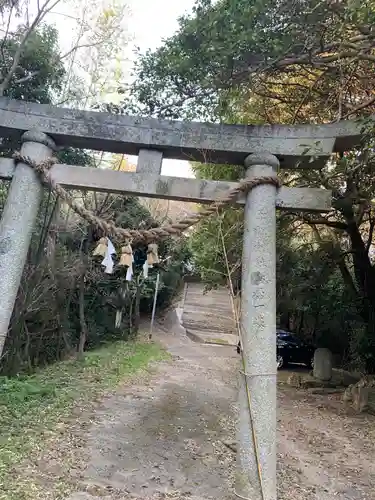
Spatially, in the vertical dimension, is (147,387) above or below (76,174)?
below

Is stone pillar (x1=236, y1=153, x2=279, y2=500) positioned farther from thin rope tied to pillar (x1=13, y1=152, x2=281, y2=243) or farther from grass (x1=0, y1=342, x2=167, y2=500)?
grass (x1=0, y1=342, x2=167, y2=500)

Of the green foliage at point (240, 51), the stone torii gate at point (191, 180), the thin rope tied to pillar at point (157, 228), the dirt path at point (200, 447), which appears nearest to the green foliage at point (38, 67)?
the green foliage at point (240, 51)

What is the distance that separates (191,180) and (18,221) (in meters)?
1.91

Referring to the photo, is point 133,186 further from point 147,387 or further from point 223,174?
point 147,387

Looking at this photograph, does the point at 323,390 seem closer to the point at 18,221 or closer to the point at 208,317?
the point at 18,221

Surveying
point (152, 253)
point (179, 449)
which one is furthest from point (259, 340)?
point (179, 449)

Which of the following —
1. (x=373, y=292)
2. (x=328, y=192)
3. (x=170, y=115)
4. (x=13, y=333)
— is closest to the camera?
(x=328, y=192)

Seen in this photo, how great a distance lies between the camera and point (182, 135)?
467 centimetres

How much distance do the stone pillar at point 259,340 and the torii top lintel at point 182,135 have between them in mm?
233

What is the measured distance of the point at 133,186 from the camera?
4.62 meters

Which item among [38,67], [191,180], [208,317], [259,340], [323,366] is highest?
[38,67]

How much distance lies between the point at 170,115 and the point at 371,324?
26.2ft

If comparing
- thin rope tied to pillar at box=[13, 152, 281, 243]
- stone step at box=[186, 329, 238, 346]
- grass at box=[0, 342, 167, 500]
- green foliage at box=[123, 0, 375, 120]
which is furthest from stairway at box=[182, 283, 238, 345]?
thin rope tied to pillar at box=[13, 152, 281, 243]

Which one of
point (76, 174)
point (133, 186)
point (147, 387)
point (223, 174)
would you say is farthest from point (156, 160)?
point (147, 387)
